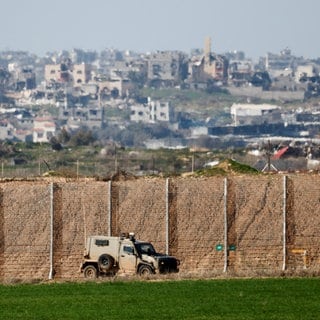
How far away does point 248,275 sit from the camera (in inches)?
831

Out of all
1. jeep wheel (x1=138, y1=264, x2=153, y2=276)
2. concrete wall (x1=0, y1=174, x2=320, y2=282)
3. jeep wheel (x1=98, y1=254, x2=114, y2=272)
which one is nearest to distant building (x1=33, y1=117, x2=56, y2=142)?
concrete wall (x1=0, y1=174, x2=320, y2=282)

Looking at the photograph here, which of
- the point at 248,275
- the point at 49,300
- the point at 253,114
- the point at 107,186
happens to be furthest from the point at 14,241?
the point at 253,114

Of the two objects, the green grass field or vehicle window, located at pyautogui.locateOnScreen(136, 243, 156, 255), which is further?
vehicle window, located at pyautogui.locateOnScreen(136, 243, 156, 255)

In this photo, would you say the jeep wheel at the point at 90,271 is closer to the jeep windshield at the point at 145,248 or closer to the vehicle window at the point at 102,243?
the vehicle window at the point at 102,243

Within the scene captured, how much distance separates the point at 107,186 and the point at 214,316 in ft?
28.8

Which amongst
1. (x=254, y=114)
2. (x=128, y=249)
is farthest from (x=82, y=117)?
(x=128, y=249)

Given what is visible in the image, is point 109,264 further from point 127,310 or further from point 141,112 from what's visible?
point 141,112

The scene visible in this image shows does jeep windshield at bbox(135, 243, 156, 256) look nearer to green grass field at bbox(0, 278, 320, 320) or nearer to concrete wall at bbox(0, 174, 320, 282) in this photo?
concrete wall at bbox(0, 174, 320, 282)

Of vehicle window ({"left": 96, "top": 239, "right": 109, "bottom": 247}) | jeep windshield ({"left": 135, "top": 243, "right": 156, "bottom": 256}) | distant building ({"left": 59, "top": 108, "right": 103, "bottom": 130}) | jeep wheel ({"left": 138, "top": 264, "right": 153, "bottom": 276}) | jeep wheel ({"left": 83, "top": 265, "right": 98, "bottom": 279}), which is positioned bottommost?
distant building ({"left": 59, "top": 108, "right": 103, "bottom": 130})

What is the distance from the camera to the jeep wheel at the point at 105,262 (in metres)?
23.0

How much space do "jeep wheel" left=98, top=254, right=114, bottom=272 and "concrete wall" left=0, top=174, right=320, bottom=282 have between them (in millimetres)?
744

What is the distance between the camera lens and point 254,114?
18562 cm

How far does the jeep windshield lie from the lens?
75.3ft

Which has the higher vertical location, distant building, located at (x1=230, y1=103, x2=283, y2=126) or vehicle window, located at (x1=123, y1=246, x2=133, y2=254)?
vehicle window, located at (x1=123, y1=246, x2=133, y2=254)
